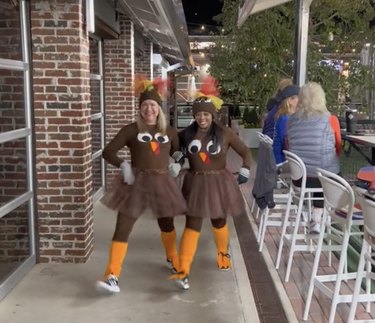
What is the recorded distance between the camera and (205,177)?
13.5 feet

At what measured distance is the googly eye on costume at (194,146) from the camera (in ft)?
13.6

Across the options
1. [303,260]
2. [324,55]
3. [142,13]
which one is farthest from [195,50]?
[303,260]

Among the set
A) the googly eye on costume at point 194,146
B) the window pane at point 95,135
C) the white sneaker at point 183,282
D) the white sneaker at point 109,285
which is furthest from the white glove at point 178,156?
the window pane at point 95,135

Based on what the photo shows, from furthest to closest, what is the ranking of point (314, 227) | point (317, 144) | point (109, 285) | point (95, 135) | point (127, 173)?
point (95, 135) → point (314, 227) → point (317, 144) → point (127, 173) → point (109, 285)

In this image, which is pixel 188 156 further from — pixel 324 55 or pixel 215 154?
pixel 324 55

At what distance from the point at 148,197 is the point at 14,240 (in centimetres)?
116

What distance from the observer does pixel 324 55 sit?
32.9 feet

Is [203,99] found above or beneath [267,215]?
above

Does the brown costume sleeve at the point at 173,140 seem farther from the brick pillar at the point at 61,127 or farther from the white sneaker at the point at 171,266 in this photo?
the white sneaker at the point at 171,266

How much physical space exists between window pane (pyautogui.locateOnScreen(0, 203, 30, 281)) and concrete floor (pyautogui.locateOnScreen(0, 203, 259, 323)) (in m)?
0.17

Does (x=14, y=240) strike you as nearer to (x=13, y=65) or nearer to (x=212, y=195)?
(x=13, y=65)

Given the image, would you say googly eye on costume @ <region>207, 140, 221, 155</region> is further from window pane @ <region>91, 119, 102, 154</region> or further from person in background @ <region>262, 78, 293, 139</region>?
window pane @ <region>91, 119, 102, 154</region>

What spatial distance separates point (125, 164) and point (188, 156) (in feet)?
1.78

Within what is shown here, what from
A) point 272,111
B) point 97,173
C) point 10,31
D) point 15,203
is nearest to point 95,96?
point 97,173
